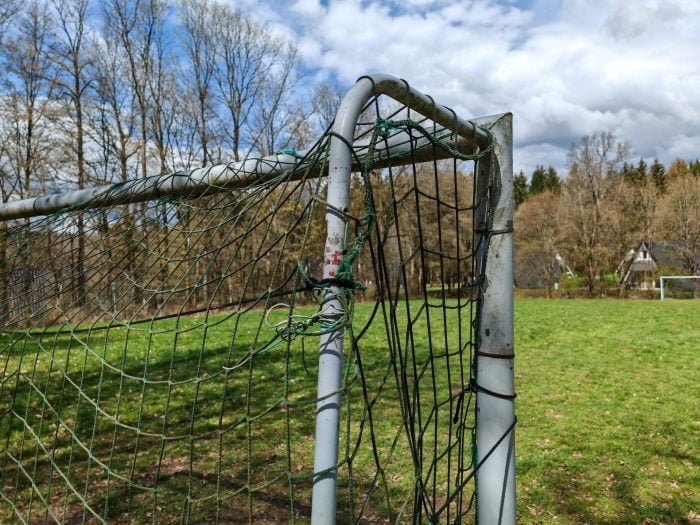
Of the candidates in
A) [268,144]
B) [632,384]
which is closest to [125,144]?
[268,144]

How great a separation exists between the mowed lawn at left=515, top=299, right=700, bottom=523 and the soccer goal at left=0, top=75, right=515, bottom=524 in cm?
65

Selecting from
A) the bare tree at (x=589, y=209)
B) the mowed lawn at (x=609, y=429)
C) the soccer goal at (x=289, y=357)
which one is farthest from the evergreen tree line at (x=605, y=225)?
the soccer goal at (x=289, y=357)

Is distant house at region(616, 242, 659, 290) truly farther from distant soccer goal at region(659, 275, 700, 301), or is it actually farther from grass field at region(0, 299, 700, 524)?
grass field at region(0, 299, 700, 524)

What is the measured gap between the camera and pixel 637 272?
29.8m

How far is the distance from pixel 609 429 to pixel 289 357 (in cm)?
385

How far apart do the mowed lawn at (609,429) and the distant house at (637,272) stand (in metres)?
18.0

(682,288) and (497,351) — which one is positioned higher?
(497,351)

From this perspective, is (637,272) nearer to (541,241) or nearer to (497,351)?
(541,241)

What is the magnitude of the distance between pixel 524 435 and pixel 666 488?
1.17 meters

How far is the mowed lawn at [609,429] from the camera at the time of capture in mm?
3109

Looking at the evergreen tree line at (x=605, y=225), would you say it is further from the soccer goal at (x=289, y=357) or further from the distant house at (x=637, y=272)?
the soccer goal at (x=289, y=357)

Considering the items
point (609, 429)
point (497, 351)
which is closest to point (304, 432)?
point (609, 429)

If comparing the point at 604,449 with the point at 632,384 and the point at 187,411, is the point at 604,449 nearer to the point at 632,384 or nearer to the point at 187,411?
the point at 632,384

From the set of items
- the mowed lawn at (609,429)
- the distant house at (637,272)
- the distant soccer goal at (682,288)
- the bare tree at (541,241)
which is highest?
the bare tree at (541,241)
